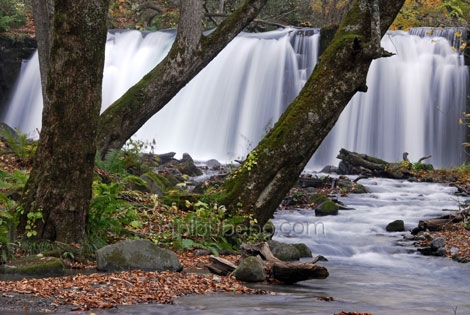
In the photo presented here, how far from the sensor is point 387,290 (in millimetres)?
8008

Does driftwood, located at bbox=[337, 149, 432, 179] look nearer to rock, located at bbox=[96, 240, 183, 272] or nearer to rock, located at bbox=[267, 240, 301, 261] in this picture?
rock, located at bbox=[267, 240, 301, 261]

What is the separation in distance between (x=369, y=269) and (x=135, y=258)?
4.42 meters

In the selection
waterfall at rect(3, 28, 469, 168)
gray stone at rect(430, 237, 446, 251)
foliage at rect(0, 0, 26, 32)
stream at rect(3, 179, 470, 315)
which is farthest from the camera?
foliage at rect(0, 0, 26, 32)

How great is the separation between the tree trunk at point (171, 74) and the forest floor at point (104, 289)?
14.8 ft

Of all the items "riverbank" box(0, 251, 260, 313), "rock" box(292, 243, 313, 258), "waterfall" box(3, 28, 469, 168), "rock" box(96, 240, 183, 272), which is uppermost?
"waterfall" box(3, 28, 469, 168)

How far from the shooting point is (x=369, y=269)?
10.3 meters

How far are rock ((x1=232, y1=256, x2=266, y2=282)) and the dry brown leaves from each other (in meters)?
0.12

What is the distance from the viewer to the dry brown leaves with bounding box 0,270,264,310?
17.9 ft

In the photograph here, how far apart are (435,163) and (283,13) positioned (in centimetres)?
1420

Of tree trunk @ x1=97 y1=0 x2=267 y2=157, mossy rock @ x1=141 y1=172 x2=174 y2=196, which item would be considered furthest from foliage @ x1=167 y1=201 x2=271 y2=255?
tree trunk @ x1=97 y1=0 x2=267 y2=157

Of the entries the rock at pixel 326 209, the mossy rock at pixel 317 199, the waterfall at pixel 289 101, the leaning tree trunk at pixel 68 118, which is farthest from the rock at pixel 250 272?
the waterfall at pixel 289 101

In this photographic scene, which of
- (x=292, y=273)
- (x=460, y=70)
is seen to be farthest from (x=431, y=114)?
(x=292, y=273)

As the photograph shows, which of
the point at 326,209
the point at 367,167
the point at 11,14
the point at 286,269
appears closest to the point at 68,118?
the point at 286,269

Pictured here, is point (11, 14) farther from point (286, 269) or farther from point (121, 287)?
point (121, 287)
